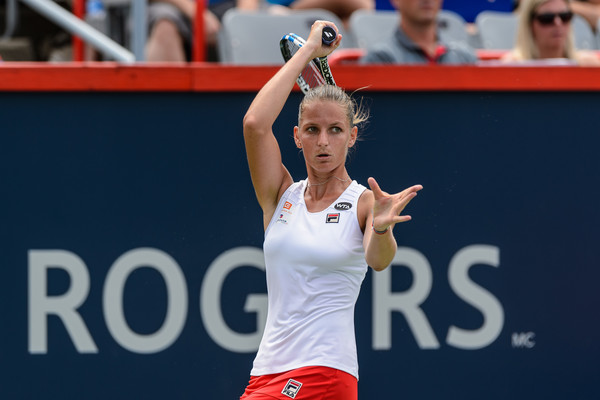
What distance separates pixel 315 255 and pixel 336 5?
4.18 m

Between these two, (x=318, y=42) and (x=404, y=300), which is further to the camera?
(x=404, y=300)

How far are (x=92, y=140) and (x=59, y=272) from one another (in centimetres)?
62

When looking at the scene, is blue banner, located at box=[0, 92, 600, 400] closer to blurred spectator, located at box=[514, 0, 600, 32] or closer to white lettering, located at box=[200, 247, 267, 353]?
white lettering, located at box=[200, 247, 267, 353]

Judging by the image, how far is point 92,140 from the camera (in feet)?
13.3

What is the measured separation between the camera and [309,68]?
332 cm

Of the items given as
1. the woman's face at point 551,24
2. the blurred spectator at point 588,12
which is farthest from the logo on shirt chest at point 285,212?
the blurred spectator at point 588,12

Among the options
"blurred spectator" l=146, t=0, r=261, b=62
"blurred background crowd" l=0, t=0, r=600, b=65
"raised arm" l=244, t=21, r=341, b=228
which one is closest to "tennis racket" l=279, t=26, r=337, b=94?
"raised arm" l=244, t=21, r=341, b=228

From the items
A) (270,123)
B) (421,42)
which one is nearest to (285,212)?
(270,123)

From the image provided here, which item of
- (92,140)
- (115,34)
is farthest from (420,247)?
(115,34)

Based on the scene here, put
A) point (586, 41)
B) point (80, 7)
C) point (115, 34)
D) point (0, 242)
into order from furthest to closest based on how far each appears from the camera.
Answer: point (586, 41) → point (115, 34) → point (80, 7) → point (0, 242)

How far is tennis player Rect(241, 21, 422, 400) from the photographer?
2.77 metres

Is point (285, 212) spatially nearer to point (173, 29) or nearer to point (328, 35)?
point (328, 35)

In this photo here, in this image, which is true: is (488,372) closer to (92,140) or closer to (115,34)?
(92,140)

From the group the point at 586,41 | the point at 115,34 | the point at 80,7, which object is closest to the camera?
the point at 80,7
